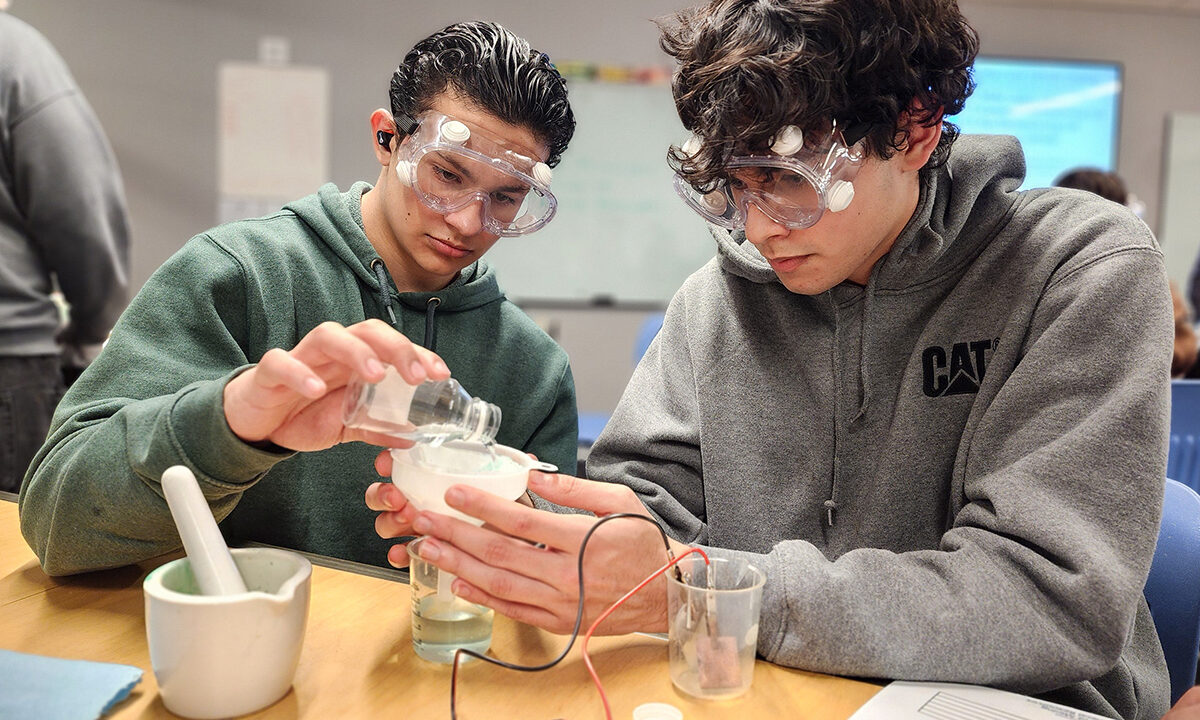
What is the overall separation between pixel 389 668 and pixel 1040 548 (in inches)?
27.9

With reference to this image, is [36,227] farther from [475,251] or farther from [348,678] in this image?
[348,678]

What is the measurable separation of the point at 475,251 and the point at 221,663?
0.89 metres

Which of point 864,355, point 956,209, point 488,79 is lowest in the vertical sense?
point 864,355

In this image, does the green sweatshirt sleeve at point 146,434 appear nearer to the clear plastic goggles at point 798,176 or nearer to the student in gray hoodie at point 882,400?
the student in gray hoodie at point 882,400

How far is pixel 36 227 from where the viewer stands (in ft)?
8.93

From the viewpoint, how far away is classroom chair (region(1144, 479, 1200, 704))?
1.20 meters

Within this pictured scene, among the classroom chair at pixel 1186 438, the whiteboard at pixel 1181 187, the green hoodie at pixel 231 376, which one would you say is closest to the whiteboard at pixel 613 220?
the whiteboard at pixel 1181 187

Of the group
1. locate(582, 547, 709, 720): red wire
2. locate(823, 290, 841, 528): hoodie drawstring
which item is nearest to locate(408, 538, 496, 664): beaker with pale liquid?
locate(582, 547, 709, 720): red wire

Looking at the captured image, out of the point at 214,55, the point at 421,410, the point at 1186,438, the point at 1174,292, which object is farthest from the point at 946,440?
the point at 214,55

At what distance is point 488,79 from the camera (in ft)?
4.88

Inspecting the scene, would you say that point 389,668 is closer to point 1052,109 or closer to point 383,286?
point 383,286

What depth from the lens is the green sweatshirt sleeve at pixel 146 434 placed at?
0.98 meters

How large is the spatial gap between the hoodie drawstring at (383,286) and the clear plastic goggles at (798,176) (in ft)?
2.00

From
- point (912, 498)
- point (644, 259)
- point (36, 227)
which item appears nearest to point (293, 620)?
point (912, 498)
